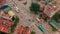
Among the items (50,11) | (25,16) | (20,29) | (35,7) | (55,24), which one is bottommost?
(55,24)

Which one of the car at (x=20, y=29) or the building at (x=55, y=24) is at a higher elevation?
the car at (x=20, y=29)

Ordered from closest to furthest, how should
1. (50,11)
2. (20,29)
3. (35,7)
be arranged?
(20,29) < (50,11) < (35,7)

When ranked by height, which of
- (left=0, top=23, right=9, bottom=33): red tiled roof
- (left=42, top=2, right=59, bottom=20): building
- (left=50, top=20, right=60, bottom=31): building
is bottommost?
(left=50, top=20, right=60, bottom=31): building

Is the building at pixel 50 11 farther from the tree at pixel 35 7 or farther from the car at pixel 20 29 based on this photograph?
the car at pixel 20 29

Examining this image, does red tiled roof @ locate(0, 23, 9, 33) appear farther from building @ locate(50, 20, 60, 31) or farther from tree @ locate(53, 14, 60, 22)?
tree @ locate(53, 14, 60, 22)

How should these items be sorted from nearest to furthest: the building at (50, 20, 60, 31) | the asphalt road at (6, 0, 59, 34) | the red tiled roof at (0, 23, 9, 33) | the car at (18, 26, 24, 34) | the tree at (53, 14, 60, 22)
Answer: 1. the red tiled roof at (0, 23, 9, 33)
2. the car at (18, 26, 24, 34)
3. the asphalt road at (6, 0, 59, 34)
4. the building at (50, 20, 60, 31)
5. the tree at (53, 14, 60, 22)

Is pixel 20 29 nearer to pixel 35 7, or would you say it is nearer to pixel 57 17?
pixel 35 7

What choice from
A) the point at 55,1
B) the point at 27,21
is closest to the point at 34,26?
the point at 27,21

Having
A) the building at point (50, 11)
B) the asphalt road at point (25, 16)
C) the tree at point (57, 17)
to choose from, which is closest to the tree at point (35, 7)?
the asphalt road at point (25, 16)

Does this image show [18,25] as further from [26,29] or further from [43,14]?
[43,14]

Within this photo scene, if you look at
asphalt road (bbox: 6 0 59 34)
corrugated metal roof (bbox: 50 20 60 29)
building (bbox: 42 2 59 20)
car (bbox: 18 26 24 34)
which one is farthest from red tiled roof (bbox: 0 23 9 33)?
corrugated metal roof (bbox: 50 20 60 29)

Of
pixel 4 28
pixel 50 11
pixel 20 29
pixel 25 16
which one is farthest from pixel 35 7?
pixel 4 28
